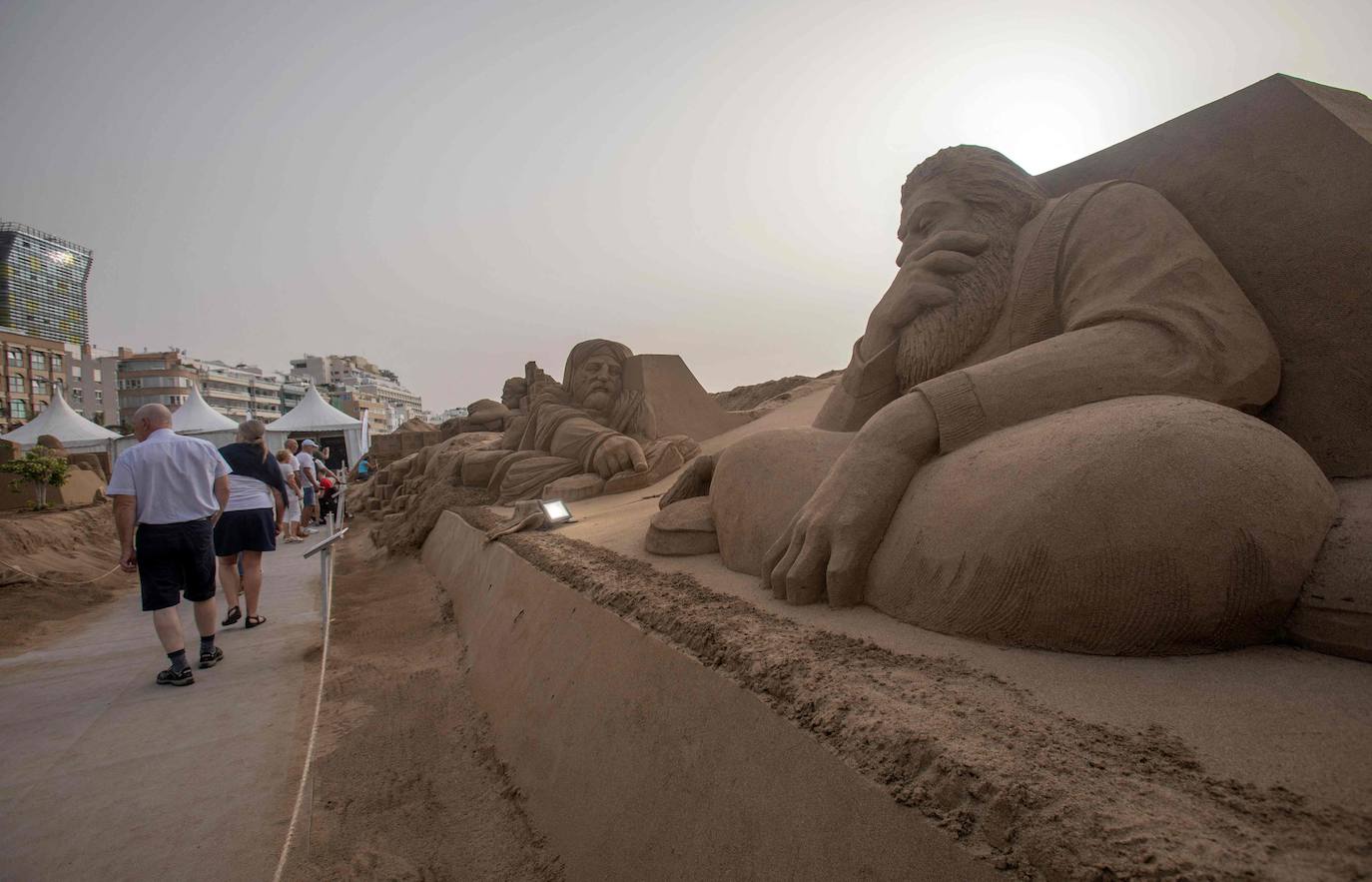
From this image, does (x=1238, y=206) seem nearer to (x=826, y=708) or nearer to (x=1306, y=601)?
(x=1306, y=601)

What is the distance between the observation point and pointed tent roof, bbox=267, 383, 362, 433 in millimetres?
17219

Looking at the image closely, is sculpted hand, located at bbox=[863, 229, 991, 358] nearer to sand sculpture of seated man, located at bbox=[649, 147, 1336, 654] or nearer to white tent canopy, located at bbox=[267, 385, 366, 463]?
sand sculpture of seated man, located at bbox=[649, 147, 1336, 654]

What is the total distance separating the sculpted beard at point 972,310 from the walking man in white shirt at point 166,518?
350cm

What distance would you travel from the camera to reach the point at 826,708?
4.18 feet

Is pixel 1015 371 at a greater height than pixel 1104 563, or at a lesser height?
greater

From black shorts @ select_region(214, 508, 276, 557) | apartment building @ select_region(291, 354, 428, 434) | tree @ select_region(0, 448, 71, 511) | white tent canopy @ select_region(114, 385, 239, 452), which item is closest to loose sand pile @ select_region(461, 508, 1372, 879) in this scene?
black shorts @ select_region(214, 508, 276, 557)

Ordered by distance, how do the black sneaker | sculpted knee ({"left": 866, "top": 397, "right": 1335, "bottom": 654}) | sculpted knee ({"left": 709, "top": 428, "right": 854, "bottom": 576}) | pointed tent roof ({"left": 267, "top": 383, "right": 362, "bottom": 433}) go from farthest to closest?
pointed tent roof ({"left": 267, "top": 383, "right": 362, "bottom": 433}), the black sneaker, sculpted knee ({"left": 709, "top": 428, "right": 854, "bottom": 576}), sculpted knee ({"left": 866, "top": 397, "right": 1335, "bottom": 654})

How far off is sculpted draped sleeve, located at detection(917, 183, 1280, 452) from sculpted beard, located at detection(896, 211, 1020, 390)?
303mm

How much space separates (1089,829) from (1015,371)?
1.24 metres

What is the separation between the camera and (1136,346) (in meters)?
1.69

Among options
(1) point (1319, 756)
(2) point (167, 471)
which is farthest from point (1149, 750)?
(2) point (167, 471)

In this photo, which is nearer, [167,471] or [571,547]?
[167,471]

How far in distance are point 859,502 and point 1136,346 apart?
82 centimetres

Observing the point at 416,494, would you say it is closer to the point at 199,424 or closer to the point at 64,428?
the point at 199,424
